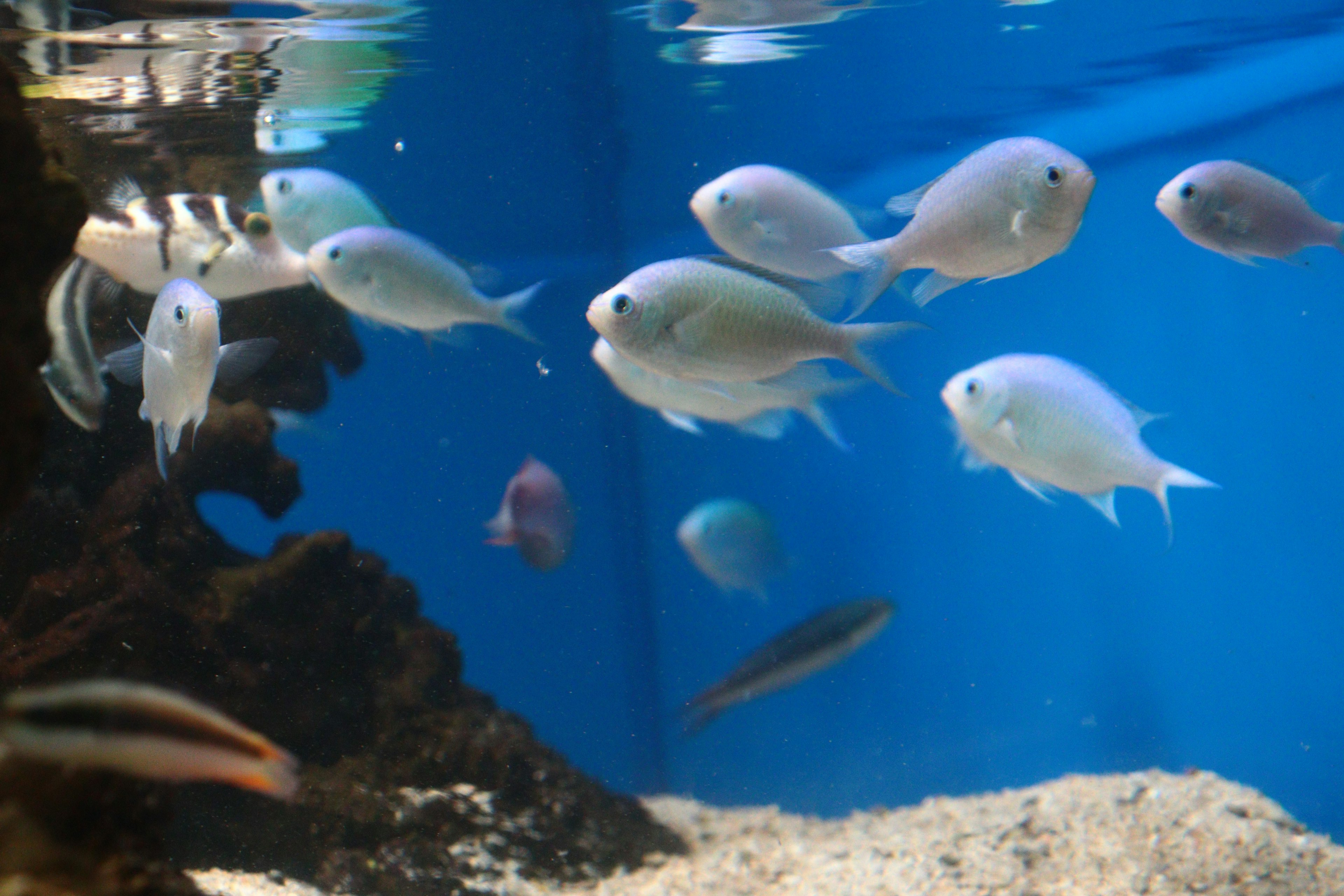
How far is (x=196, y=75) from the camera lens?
585cm

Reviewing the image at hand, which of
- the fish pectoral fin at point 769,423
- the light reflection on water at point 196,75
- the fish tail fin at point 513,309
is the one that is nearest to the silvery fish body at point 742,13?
the light reflection on water at point 196,75

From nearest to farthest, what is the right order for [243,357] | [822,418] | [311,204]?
1. [822,418]
2. [243,357]
3. [311,204]

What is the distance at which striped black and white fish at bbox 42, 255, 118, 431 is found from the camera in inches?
125

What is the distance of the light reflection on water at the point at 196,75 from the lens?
509 centimetres

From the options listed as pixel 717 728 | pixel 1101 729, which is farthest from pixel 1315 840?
pixel 717 728

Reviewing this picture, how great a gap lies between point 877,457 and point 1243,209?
16.7 feet

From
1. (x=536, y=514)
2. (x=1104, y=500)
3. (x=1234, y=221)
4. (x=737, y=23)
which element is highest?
(x=737, y=23)

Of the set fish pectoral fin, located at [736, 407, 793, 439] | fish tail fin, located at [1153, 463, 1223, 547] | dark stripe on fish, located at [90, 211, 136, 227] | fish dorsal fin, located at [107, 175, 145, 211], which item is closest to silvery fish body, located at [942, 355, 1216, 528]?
fish tail fin, located at [1153, 463, 1223, 547]

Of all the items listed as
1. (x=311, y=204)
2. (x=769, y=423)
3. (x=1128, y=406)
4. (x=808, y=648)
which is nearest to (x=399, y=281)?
(x=311, y=204)

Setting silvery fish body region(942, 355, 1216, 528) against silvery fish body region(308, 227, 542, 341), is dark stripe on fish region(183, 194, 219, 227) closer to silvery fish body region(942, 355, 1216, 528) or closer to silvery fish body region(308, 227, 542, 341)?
silvery fish body region(308, 227, 542, 341)

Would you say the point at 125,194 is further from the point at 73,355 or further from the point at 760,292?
the point at 760,292

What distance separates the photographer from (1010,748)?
24.2 feet

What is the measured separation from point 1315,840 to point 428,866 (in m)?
4.63

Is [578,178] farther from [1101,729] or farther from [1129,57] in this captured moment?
[1101,729]
